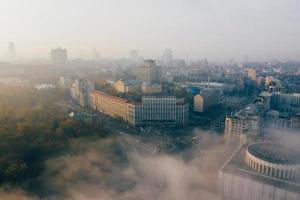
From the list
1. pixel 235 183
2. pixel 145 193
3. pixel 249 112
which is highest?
pixel 249 112

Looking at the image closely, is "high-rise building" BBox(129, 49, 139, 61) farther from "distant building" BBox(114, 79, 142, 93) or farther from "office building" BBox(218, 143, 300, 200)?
"office building" BBox(218, 143, 300, 200)

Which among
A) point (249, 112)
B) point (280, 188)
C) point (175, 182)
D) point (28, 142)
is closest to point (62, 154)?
point (28, 142)

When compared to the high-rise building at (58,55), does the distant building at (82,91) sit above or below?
below

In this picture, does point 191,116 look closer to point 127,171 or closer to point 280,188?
point 127,171

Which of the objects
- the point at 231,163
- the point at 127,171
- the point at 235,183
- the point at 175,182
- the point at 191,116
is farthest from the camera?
the point at 191,116

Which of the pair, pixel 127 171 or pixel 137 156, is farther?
pixel 137 156

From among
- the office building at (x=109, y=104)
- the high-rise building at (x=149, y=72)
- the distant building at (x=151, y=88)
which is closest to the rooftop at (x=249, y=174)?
the office building at (x=109, y=104)

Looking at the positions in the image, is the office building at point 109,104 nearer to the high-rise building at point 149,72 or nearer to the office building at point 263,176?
the office building at point 263,176

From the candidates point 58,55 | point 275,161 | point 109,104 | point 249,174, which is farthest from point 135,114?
point 58,55
